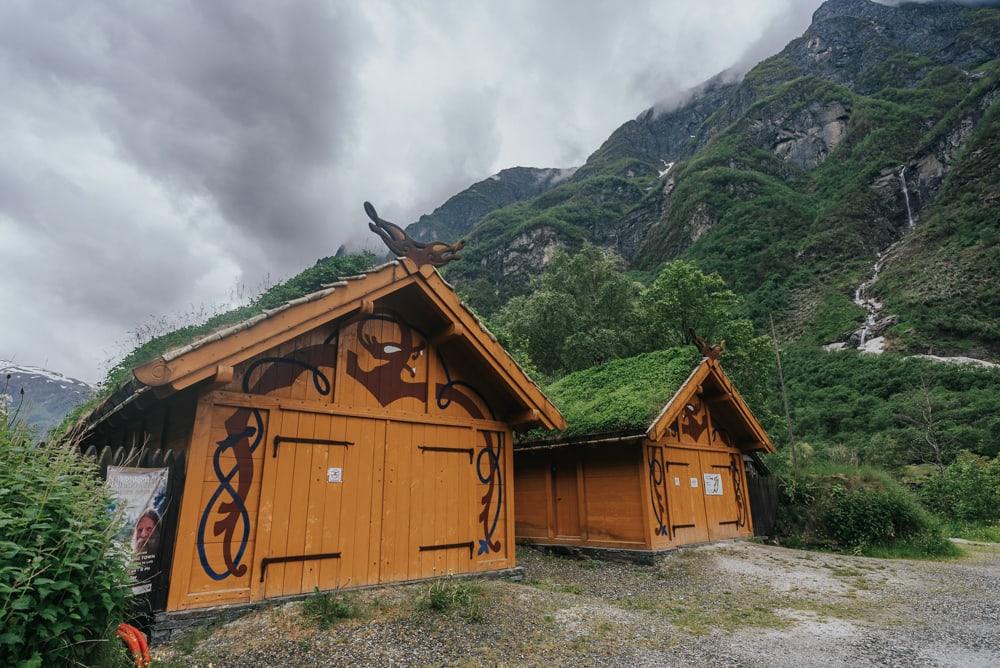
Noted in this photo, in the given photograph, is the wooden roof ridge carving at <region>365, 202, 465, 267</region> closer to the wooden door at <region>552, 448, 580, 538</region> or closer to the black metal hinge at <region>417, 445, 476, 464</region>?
the black metal hinge at <region>417, 445, 476, 464</region>

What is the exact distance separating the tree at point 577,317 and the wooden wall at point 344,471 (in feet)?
76.7

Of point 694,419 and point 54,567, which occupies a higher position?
point 694,419

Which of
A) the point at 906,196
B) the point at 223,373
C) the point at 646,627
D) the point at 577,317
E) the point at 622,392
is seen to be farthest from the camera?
the point at 906,196

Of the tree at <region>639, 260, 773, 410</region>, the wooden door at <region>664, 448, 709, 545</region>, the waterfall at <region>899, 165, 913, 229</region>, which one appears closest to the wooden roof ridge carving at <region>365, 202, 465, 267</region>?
the wooden door at <region>664, 448, 709, 545</region>

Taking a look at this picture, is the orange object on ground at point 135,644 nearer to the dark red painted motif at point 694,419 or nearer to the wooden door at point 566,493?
the wooden door at point 566,493

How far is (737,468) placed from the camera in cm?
1669

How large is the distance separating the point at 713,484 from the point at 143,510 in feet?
45.8

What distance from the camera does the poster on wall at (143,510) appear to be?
225 inches

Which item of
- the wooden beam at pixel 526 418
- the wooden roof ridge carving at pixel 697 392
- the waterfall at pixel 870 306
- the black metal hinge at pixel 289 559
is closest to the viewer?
the black metal hinge at pixel 289 559

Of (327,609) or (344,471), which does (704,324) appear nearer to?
(344,471)

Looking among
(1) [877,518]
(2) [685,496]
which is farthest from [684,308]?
(2) [685,496]

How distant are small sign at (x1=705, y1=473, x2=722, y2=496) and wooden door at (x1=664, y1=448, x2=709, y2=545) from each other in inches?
16.4

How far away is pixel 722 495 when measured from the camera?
1566cm

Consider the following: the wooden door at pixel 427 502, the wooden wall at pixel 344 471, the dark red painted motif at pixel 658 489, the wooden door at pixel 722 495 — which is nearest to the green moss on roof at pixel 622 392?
the dark red painted motif at pixel 658 489
